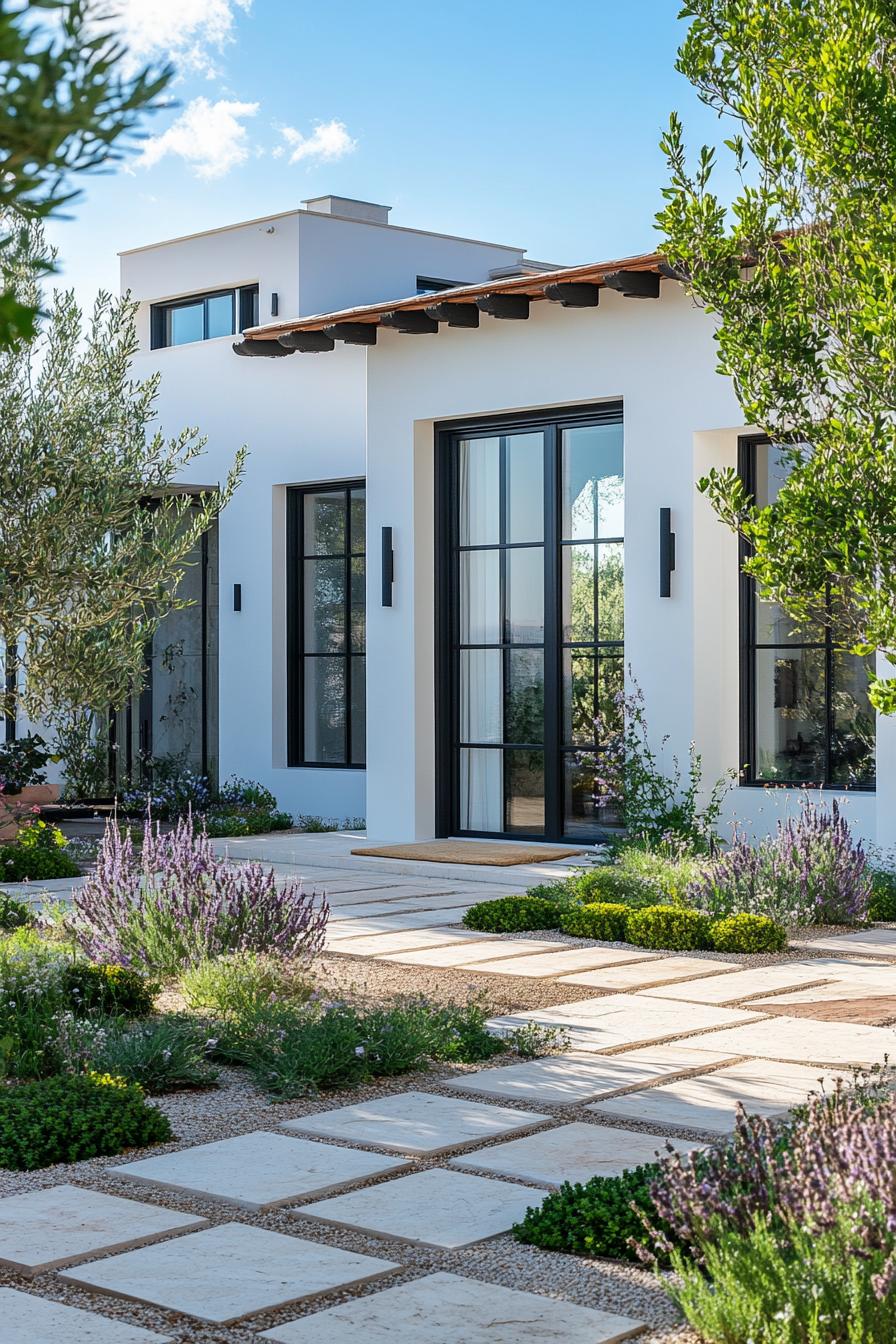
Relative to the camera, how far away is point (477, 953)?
7.62 m

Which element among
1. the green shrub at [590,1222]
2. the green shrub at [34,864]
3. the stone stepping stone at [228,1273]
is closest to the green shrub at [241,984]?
the stone stepping stone at [228,1273]

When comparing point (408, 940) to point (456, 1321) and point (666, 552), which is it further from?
point (456, 1321)

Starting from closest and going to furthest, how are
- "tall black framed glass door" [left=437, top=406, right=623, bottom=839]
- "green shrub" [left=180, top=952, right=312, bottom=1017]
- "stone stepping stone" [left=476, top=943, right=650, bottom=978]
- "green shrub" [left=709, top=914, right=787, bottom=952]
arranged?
1. "green shrub" [left=180, top=952, right=312, bottom=1017]
2. "stone stepping stone" [left=476, top=943, right=650, bottom=978]
3. "green shrub" [left=709, top=914, right=787, bottom=952]
4. "tall black framed glass door" [left=437, top=406, right=623, bottom=839]

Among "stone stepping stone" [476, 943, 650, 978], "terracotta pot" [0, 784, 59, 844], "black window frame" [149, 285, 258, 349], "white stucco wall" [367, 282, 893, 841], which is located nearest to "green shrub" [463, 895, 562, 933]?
"stone stepping stone" [476, 943, 650, 978]

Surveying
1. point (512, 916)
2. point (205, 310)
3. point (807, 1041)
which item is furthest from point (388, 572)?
point (807, 1041)

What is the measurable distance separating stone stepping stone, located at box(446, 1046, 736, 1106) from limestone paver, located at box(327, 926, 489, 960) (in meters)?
2.26

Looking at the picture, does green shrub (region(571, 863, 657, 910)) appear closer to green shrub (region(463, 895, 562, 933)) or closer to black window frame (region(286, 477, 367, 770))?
green shrub (region(463, 895, 562, 933))

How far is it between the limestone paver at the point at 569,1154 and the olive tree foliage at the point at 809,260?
1.46 m

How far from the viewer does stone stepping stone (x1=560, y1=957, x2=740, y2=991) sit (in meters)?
6.87

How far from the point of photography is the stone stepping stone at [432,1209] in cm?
361

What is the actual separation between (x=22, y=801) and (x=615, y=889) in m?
7.67

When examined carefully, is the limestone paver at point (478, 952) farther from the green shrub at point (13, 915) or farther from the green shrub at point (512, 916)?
the green shrub at point (13, 915)

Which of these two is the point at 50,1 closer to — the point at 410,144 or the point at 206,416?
the point at 206,416

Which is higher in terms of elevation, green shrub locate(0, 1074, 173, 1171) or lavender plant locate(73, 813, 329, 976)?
lavender plant locate(73, 813, 329, 976)
